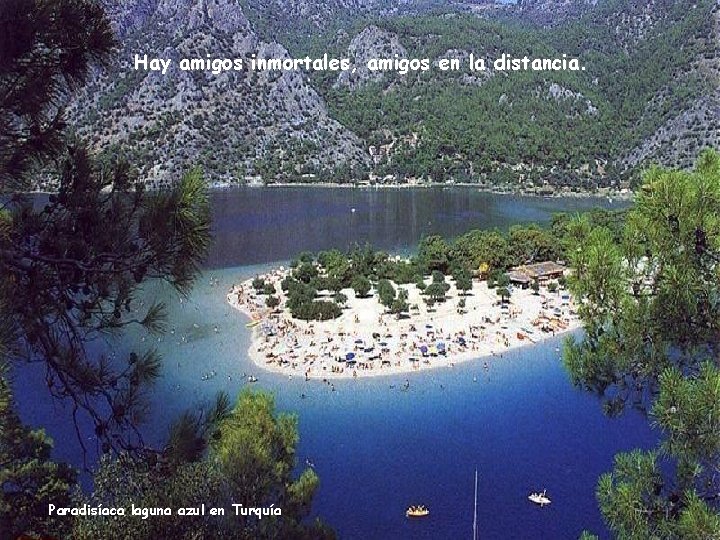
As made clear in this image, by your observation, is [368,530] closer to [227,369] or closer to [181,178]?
[227,369]

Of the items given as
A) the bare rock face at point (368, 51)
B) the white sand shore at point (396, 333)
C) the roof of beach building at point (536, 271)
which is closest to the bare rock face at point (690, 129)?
the bare rock face at point (368, 51)

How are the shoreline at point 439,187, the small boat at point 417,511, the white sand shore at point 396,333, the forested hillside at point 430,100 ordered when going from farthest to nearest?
the forested hillside at point 430,100
the shoreline at point 439,187
the white sand shore at point 396,333
the small boat at point 417,511

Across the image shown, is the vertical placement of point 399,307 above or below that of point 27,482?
below

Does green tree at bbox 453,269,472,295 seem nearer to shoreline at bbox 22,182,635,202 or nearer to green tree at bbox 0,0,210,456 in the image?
green tree at bbox 0,0,210,456

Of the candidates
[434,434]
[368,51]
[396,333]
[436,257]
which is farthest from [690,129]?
[434,434]

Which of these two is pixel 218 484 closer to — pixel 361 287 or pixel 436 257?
pixel 361 287

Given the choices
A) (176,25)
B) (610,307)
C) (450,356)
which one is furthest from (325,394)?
(176,25)

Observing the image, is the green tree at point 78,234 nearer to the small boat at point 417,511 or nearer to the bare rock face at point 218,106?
the small boat at point 417,511
